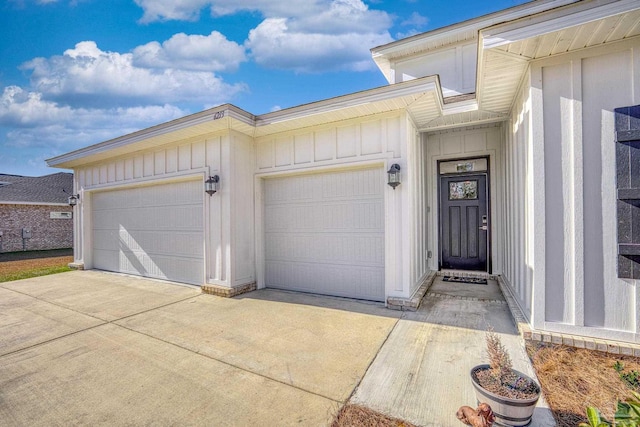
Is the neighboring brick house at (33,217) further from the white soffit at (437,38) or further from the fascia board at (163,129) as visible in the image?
the white soffit at (437,38)

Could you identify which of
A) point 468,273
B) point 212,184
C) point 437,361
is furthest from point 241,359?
point 468,273

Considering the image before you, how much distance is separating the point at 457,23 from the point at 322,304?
6.29m

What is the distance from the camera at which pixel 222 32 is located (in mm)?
6824

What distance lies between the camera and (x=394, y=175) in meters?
4.03

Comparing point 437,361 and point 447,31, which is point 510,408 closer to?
point 437,361

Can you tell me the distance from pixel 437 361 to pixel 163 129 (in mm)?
5630

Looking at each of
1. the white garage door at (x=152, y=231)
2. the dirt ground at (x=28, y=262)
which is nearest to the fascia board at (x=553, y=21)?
the white garage door at (x=152, y=231)

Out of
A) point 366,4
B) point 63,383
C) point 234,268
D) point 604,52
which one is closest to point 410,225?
point 604,52

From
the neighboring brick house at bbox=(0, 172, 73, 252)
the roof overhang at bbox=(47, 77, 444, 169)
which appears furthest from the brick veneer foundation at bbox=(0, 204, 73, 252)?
the roof overhang at bbox=(47, 77, 444, 169)

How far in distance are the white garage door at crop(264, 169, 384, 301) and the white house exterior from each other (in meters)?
0.03

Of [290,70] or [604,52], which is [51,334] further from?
[290,70]

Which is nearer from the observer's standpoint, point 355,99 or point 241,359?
point 241,359

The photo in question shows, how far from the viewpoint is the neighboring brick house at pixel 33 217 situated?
42.1 feet

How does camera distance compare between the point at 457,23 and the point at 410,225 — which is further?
the point at 457,23
